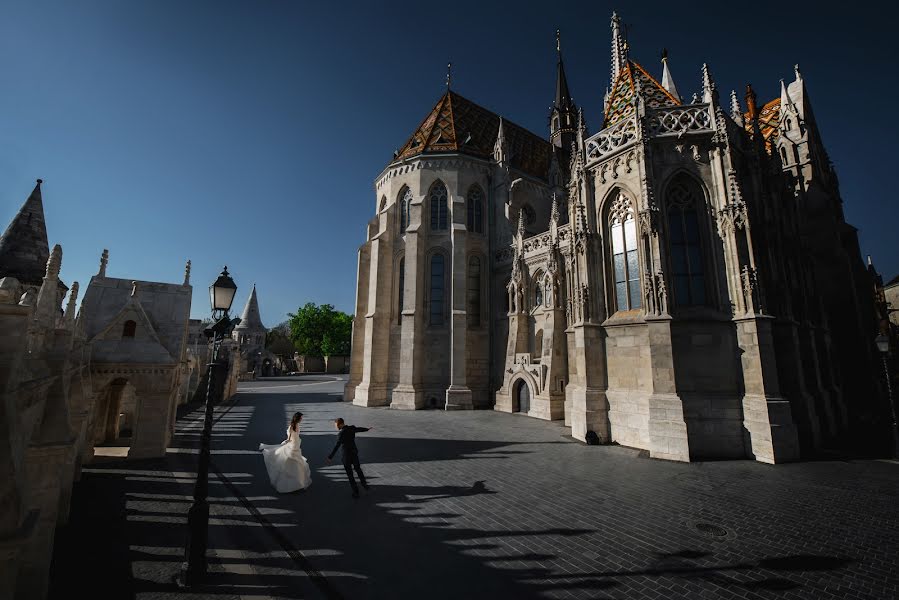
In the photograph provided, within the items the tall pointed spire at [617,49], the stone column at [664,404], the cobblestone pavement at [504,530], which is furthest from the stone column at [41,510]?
the tall pointed spire at [617,49]

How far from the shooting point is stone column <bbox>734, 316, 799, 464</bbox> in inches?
363

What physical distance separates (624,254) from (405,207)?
15436 mm

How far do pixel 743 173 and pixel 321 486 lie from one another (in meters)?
14.9

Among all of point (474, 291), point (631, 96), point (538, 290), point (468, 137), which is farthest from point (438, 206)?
point (631, 96)

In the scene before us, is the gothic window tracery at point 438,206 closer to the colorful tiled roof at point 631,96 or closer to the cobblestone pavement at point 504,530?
the colorful tiled roof at point 631,96

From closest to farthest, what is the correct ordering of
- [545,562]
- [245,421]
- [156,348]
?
1. [545,562]
2. [156,348]
3. [245,421]

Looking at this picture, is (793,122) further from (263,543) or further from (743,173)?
(263,543)

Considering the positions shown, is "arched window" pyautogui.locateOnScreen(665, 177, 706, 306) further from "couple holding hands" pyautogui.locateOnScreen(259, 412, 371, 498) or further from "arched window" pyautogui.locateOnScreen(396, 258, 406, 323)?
"arched window" pyautogui.locateOnScreen(396, 258, 406, 323)

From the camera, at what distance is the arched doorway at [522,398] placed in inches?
749

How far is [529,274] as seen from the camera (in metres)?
20.6

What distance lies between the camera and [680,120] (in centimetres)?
1152

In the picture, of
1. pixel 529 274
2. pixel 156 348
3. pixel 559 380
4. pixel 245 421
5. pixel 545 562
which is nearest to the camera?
pixel 545 562

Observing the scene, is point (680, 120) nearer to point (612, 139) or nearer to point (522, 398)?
point (612, 139)

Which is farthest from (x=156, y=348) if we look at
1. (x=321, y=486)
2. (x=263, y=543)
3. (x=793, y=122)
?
(x=793, y=122)
